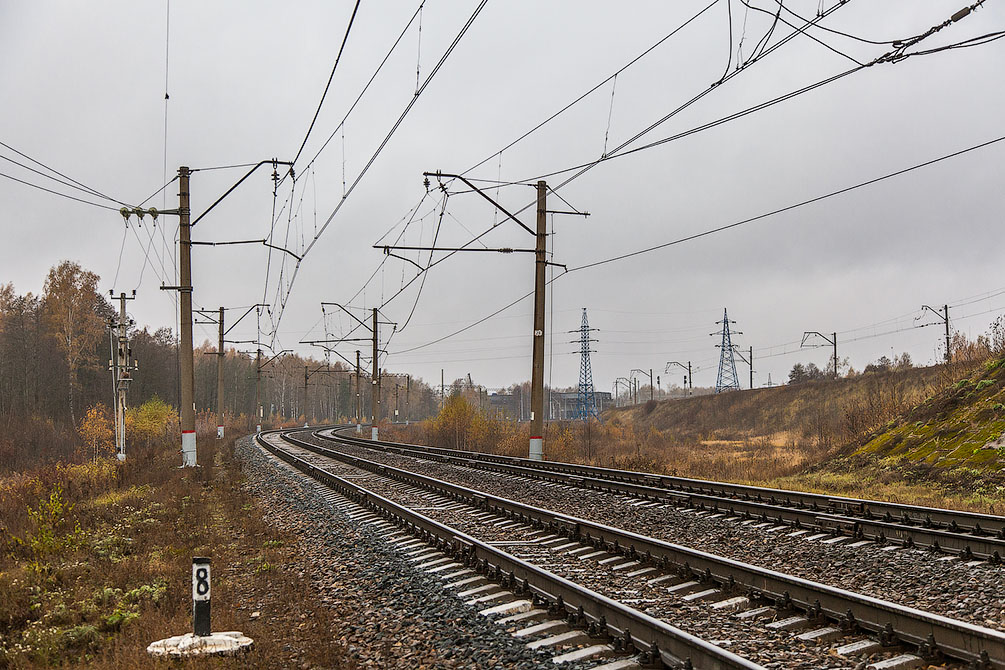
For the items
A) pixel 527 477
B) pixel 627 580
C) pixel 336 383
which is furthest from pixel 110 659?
pixel 336 383

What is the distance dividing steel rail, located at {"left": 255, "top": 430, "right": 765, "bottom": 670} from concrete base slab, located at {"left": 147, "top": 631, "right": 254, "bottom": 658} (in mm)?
2955

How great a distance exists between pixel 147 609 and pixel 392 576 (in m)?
2.78

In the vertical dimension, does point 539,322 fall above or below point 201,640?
above

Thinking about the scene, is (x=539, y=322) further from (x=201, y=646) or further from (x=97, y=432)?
(x=97, y=432)

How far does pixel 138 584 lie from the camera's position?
9.73m

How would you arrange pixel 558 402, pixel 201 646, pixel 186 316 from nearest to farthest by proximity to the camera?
pixel 201 646 → pixel 186 316 → pixel 558 402

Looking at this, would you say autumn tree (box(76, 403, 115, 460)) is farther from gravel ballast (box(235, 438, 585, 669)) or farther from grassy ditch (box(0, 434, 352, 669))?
gravel ballast (box(235, 438, 585, 669))

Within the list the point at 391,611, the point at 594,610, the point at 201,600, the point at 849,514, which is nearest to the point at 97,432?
the point at 391,611

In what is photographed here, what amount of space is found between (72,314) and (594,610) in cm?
7000

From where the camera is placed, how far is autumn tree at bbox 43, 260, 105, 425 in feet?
209

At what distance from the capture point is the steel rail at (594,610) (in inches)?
226

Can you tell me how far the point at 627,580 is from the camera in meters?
8.80

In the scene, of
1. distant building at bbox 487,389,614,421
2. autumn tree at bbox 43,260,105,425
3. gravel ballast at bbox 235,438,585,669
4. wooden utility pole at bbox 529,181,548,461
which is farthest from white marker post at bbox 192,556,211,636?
distant building at bbox 487,389,614,421

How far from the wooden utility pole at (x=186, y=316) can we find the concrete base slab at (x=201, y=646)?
62.7ft
